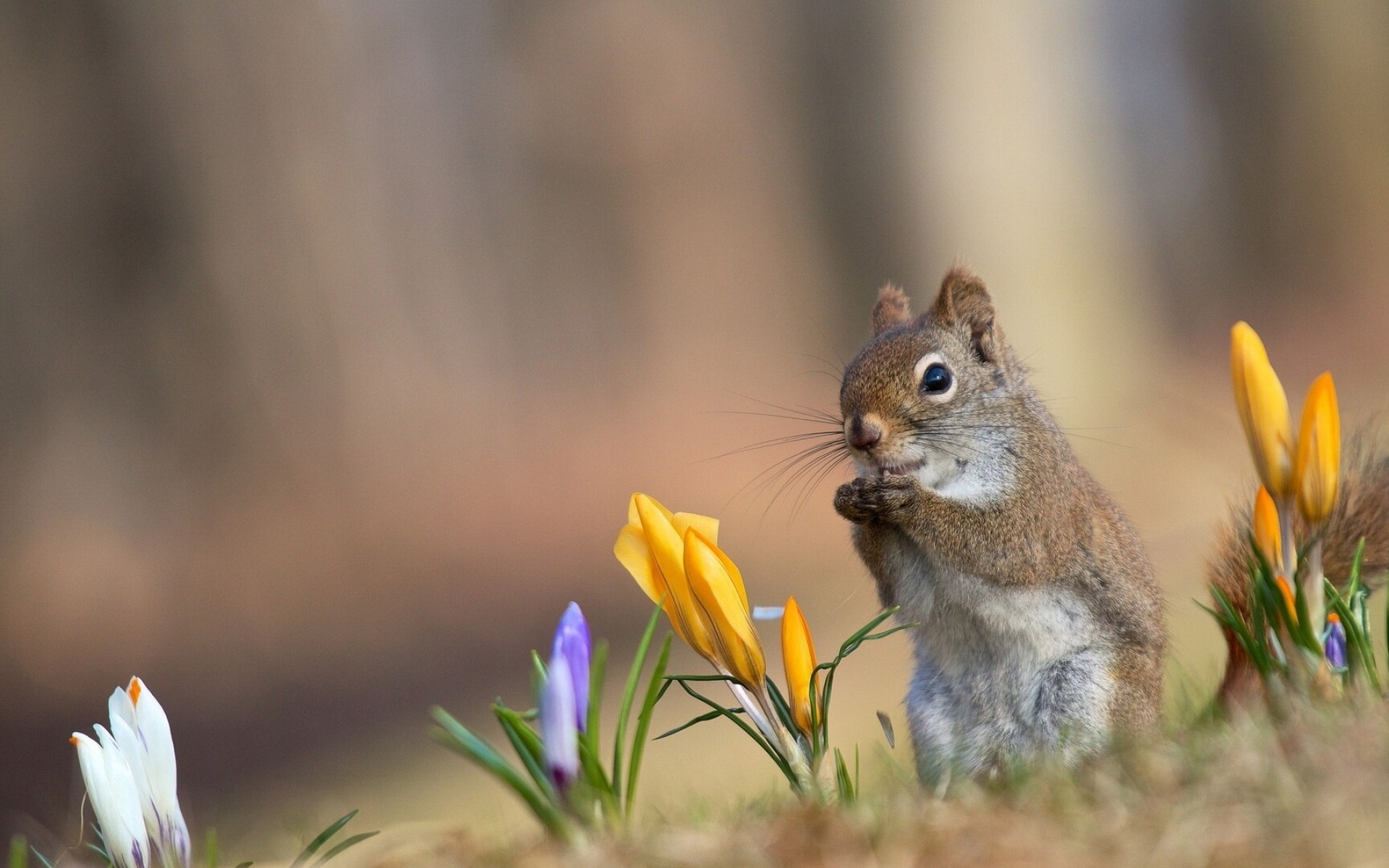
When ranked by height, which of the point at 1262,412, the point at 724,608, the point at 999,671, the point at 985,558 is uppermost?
the point at 1262,412

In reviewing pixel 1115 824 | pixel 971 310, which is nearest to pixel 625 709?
pixel 1115 824

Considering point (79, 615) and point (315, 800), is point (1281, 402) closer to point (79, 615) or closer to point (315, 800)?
point (315, 800)

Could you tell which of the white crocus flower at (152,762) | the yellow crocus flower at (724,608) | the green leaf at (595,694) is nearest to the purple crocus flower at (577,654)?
the green leaf at (595,694)

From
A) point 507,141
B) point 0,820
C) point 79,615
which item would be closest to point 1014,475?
point 0,820

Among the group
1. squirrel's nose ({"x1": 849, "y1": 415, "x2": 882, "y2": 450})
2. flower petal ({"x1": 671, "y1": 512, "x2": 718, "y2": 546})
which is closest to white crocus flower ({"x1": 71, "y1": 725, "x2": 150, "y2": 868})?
flower petal ({"x1": 671, "y1": 512, "x2": 718, "y2": 546})

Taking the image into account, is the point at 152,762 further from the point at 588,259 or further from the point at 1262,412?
the point at 588,259

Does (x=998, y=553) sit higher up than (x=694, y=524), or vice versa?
(x=694, y=524)

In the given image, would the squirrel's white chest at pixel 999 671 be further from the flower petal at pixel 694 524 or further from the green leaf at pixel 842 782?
the flower petal at pixel 694 524
